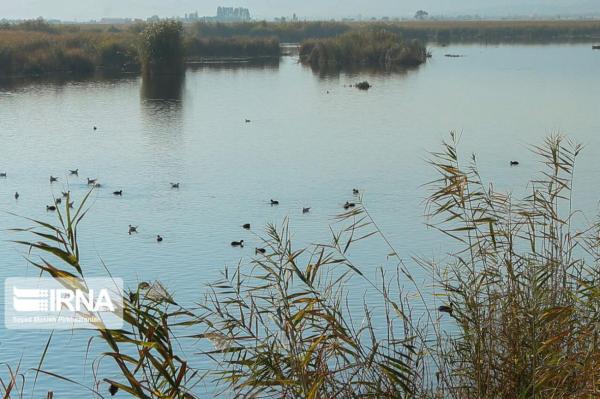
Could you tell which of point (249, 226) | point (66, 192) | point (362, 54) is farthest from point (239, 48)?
point (249, 226)

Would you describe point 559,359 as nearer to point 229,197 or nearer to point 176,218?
point 176,218

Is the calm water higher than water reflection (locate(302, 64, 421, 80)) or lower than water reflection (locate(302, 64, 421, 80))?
lower

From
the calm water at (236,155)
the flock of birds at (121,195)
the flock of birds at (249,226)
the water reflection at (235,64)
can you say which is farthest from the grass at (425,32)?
the flock of birds at (249,226)

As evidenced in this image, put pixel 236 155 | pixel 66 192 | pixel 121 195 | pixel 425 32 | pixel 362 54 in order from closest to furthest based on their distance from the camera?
pixel 66 192 → pixel 121 195 → pixel 236 155 → pixel 362 54 → pixel 425 32

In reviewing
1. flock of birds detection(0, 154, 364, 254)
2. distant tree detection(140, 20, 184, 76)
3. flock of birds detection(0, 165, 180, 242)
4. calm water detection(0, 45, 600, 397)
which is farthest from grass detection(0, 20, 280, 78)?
flock of birds detection(0, 154, 364, 254)

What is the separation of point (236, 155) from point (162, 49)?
21.7m

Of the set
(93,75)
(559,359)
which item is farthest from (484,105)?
(559,359)

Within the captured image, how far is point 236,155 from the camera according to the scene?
62.9 ft

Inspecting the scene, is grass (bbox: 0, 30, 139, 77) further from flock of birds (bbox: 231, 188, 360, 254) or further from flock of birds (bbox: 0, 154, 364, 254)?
flock of birds (bbox: 231, 188, 360, 254)

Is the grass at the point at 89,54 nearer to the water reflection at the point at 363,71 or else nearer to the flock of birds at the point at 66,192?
the water reflection at the point at 363,71

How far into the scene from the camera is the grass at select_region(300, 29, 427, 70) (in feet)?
A: 148

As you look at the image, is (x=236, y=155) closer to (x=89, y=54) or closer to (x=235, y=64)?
(x=89, y=54)

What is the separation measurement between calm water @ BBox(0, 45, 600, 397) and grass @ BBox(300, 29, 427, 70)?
905 centimetres

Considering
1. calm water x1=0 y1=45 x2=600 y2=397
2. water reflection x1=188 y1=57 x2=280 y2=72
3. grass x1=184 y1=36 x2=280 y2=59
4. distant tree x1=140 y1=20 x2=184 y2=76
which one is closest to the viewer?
calm water x1=0 y1=45 x2=600 y2=397
